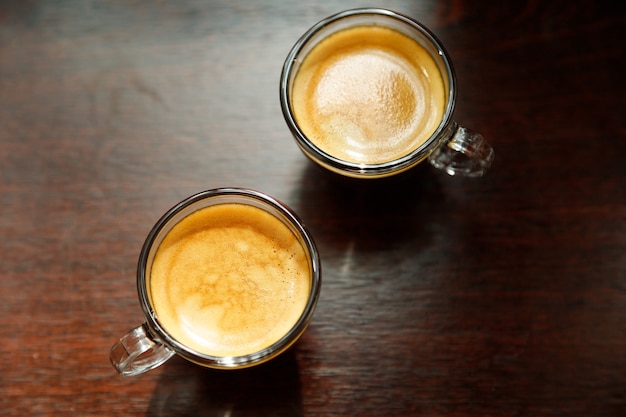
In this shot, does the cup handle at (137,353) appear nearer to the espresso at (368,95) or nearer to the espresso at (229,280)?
the espresso at (229,280)

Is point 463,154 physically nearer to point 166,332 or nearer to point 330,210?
point 330,210

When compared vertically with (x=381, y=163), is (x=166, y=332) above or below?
below

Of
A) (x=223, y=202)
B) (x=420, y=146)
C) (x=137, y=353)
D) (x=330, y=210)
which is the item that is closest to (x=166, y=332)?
(x=137, y=353)

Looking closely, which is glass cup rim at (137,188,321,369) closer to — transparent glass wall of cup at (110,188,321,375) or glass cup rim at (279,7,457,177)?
transparent glass wall of cup at (110,188,321,375)

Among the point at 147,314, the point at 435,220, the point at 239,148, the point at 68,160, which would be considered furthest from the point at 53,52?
the point at 435,220

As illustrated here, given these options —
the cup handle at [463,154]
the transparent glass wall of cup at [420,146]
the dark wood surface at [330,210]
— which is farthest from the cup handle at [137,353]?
the cup handle at [463,154]

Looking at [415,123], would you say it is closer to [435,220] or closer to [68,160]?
[435,220]
